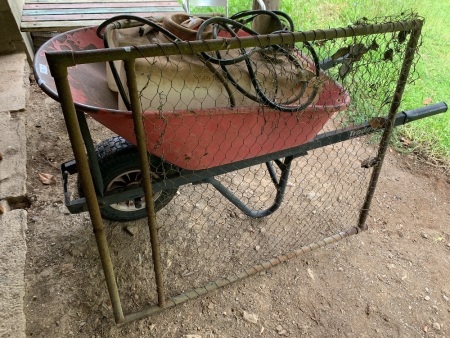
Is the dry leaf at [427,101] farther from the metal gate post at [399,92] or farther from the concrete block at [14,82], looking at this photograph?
the concrete block at [14,82]

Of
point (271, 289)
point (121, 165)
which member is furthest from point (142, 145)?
point (271, 289)

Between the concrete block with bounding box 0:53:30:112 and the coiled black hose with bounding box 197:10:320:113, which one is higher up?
the coiled black hose with bounding box 197:10:320:113

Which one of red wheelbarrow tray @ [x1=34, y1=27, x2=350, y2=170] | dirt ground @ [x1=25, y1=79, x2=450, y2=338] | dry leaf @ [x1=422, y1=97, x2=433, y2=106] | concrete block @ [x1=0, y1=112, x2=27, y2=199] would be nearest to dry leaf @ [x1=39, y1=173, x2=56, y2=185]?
dirt ground @ [x1=25, y1=79, x2=450, y2=338]

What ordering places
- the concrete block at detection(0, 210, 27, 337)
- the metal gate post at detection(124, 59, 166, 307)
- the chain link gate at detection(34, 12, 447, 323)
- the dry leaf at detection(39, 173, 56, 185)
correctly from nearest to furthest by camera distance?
the metal gate post at detection(124, 59, 166, 307) → the chain link gate at detection(34, 12, 447, 323) → the concrete block at detection(0, 210, 27, 337) → the dry leaf at detection(39, 173, 56, 185)

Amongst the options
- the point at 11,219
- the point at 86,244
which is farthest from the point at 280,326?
the point at 11,219

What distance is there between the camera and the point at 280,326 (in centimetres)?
201

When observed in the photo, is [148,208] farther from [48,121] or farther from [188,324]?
[48,121]

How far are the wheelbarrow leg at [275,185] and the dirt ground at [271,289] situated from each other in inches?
8.8

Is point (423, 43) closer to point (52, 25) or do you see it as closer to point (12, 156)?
point (52, 25)

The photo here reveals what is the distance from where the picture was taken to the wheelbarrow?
5.01ft

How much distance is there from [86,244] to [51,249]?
0.62ft

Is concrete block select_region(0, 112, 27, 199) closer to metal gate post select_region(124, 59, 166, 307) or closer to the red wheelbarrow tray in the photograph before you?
the red wheelbarrow tray

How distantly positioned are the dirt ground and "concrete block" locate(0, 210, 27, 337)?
157mm

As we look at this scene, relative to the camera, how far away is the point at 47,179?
2623 millimetres
